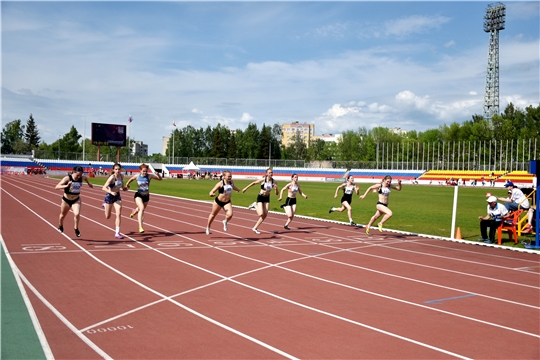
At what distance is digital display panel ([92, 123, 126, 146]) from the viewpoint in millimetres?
80062

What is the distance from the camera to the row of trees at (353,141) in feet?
317

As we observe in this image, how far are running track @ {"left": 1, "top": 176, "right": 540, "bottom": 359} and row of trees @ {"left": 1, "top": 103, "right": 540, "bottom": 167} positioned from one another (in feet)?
271

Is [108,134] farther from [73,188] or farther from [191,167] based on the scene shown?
[73,188]

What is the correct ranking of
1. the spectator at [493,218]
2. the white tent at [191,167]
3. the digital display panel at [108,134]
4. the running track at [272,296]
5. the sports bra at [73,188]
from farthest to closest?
1. the white tent at [191,167]
2. the digital display panel at [108,134]
3. the spectator at [493,218]
4. the sports bra at [73,188]
5. the running track at [272,296]

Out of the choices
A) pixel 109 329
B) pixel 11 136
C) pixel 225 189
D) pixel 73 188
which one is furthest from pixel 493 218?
pixel 11 136

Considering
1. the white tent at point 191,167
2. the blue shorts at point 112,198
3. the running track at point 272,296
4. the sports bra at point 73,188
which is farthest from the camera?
the white tent at point 191,167

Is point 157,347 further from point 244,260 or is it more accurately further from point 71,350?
point 244,260

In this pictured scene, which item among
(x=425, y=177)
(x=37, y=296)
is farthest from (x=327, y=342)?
(x=425, y=177)

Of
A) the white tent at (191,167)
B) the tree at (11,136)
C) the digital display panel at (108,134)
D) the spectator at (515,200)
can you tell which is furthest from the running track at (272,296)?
the tree at (11,136)

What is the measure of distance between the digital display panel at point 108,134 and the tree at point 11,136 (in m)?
56.2

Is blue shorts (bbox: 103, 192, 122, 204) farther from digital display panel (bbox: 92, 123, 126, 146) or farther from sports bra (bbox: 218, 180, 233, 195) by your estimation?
digital display panel (bbox: 92, 123, 126, 146)

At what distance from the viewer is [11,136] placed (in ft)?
424

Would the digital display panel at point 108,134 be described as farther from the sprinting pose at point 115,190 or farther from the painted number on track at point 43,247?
the painted number on track at point 43,247

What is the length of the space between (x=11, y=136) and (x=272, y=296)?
139 meters
